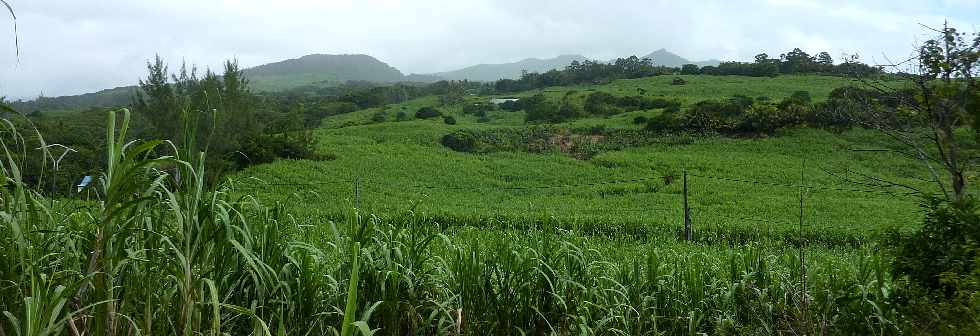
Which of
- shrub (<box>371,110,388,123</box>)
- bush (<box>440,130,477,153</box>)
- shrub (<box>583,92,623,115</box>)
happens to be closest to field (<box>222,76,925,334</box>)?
bush (<box>440,130,477,153</box>)

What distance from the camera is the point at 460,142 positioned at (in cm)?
3438

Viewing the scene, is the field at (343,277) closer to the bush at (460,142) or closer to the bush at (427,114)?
the bush at (460,142)

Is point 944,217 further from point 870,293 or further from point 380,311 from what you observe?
point 380,311

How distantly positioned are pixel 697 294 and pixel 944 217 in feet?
4.82

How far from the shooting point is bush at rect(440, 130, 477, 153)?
1339 inches

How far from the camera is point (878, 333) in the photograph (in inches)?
149

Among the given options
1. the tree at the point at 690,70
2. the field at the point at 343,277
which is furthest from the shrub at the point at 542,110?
the field at the point at 343,277

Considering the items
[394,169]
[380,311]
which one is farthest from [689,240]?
[394,169]

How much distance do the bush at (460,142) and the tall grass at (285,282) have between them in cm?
2906

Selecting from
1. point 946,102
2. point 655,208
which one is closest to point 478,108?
point 655,208

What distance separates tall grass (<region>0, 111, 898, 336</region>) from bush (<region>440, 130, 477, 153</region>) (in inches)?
1144

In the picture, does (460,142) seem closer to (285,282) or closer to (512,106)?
(512,106)

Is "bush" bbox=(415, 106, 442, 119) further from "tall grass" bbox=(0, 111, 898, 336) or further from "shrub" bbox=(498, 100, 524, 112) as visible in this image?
"tall grass" bbox=(0, 111, 898, 336)

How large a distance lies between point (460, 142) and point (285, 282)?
31435 mm
